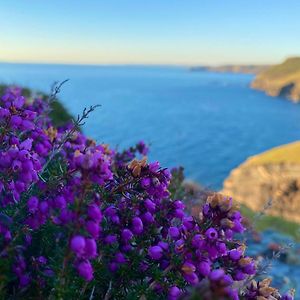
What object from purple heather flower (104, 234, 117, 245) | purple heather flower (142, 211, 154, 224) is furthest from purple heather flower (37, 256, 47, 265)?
purple heather flower (142, 211, 154, 224)

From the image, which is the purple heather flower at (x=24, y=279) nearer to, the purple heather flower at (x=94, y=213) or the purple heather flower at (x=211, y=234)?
the purple heather flower at (x=94, y=213)

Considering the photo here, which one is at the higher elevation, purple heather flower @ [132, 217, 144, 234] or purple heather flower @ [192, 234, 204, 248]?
purple heather flower @ [192, 234, 204, 248]

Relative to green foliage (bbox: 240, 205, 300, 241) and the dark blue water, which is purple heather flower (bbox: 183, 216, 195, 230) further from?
the dark blue water

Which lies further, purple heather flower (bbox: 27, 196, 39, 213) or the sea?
the sea

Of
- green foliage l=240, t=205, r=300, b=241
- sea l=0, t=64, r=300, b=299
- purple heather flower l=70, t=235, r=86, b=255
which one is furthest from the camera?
sea l=0, t=64, r=300, b=299

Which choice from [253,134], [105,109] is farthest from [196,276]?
[105,109]

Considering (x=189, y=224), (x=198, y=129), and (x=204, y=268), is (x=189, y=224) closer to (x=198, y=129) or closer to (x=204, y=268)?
(x=204, y=268)
